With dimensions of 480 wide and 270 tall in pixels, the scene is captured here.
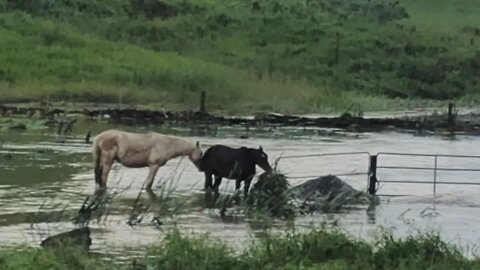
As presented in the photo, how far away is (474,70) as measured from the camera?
6694cm

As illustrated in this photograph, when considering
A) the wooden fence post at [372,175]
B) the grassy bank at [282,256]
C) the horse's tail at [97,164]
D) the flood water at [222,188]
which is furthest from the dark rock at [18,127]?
the grassy bank at [282,256]

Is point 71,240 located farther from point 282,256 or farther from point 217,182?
point 217,182

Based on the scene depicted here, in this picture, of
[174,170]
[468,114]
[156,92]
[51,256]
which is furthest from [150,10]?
[51,256]

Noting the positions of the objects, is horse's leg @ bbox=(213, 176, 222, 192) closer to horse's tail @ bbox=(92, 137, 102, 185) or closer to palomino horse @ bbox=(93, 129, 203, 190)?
palomino horse @ bbox=(93, 129, 203, 190)

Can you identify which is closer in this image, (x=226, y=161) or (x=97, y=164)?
(x=97, y=164)

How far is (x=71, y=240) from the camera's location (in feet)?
51.1

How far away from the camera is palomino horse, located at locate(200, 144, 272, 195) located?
2383cm

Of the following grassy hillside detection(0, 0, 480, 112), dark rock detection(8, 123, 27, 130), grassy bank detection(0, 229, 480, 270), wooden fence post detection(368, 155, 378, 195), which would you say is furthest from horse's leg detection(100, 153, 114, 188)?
grassy hillside detection(0, 0, 480, 112)

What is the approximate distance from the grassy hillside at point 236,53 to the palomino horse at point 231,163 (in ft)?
81.0

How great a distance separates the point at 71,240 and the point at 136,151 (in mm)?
8744

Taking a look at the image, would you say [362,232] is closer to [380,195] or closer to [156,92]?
[380,195]

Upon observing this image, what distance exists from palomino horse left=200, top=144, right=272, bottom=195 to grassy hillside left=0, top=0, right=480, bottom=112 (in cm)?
2468

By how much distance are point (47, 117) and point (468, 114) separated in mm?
19195

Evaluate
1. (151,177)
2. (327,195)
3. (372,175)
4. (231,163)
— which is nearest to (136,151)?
(151,177)
